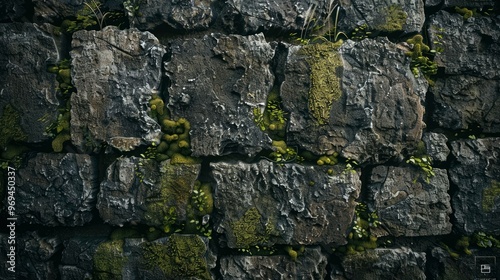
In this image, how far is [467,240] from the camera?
2928mm

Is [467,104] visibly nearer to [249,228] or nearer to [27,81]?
[249,228]

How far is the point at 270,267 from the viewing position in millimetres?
2832

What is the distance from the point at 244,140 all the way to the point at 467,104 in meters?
1.96

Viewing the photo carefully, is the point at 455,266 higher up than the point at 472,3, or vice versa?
the point at 472,3

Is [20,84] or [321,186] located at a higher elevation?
[20,84]

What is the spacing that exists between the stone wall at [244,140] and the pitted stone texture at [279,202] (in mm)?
12

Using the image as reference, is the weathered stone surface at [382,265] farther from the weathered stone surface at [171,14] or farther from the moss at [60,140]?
the moss at [60,140]

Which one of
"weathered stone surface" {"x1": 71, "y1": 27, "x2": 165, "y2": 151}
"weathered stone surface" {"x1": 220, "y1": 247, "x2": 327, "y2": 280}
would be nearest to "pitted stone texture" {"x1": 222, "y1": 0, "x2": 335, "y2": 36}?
"weathered stone surface" {"x1": 71, "y1": 27, "x2": 165, "y2": 151}

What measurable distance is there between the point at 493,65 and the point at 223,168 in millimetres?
2493

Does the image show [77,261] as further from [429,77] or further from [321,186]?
[429,77]

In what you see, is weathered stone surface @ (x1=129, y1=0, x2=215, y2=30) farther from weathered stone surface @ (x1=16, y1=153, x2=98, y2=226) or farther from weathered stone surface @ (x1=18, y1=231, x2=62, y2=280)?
weathered stone surface @ (x1=18, y1=231, x2=62, y2=280)

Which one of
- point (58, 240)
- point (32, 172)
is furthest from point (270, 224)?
point (32, 172)

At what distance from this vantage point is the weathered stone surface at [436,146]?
9.61 feet

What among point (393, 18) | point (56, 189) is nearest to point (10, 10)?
point (56, 189)
